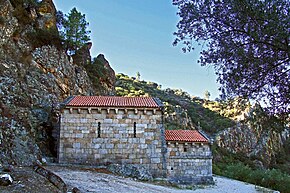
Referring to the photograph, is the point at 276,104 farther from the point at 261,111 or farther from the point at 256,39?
the point at 256,39

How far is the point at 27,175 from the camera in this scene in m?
10.0

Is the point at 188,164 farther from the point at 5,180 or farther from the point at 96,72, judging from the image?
the point at 96,72

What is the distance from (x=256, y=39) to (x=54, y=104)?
738 inches

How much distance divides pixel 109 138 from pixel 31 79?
A: 9359 mm

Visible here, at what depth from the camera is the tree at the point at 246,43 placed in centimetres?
916

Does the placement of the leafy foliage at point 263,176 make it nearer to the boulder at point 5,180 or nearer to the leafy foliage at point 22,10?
the boulder at point 5,180

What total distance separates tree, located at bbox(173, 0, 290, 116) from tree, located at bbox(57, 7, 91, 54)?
22102 mm

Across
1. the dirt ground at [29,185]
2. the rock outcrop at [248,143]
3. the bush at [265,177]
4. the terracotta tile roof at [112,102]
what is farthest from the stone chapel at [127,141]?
the rock outcrop at [248,143]

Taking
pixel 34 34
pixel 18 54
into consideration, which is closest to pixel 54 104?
pixel 18 54

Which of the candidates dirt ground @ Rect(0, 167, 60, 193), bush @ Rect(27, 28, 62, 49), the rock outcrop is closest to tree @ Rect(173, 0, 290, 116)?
dirt ground @ Rect(0, 167, 60, 193)

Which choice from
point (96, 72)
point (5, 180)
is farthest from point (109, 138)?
point (96, 72)

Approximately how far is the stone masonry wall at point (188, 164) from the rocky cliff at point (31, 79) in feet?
28.3

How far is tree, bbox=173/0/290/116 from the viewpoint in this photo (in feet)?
30.0

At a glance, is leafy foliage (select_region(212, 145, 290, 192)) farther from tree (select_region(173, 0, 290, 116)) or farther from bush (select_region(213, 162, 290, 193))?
tree (select_region(173, 0, 290, 116))
